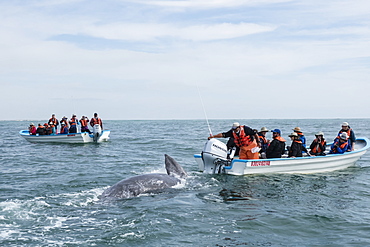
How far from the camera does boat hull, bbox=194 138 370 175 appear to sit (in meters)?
15.1

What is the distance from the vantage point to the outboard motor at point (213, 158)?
1523cm

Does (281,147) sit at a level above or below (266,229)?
above

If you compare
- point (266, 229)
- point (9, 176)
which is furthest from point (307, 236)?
point (9, 176)

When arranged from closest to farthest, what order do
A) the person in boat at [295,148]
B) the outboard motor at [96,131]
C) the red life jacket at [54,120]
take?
the person in boat at [295,148] < the outboard motor at [96,131] < the red life jacket at [54,120]

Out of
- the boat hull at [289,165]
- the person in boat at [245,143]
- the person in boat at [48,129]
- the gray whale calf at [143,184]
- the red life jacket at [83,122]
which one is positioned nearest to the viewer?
the gray whale calf at [143,184]

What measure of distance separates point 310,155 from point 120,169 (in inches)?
359

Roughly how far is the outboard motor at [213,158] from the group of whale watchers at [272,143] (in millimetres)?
596

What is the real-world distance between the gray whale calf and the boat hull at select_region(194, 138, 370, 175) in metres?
2.70

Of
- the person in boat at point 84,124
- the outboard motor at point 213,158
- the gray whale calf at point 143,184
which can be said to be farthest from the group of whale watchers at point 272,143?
the person in boat at point 84,124

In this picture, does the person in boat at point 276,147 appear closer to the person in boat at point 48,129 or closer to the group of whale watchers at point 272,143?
the group of whale watchers at point 272,143

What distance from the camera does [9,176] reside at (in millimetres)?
16172

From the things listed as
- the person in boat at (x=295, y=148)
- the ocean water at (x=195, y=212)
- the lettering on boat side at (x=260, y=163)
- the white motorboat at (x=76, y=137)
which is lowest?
the ocean water at (x=195, y=212)

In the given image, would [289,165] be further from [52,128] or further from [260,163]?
[52,128]

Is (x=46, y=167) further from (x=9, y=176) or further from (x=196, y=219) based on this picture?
(x=196, y=219)
